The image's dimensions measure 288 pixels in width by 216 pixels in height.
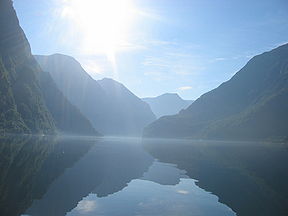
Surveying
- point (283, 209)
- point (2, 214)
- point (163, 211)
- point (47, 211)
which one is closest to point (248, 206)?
point (283, 209)

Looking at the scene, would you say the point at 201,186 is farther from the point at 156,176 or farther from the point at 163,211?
the point at 163,211

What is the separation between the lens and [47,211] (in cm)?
2583

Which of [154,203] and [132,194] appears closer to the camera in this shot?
[154,203]

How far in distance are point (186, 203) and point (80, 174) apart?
68.9 ft

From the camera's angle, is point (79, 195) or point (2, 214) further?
point (79, 195)

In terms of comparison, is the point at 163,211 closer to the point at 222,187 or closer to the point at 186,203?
the point at 186,203

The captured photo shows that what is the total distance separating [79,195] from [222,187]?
69.2ft

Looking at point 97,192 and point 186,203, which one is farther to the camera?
point 97,192

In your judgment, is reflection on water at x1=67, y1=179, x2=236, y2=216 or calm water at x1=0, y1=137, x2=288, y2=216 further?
reflection on water at x1=67, y1=179, x2=236, y2=216


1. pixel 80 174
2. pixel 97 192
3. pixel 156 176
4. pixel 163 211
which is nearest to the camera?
pixel 163 211

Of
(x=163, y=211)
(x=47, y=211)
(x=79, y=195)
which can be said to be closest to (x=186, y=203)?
(x=163, y=211)

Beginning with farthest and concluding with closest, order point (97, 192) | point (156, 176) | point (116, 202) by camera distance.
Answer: point (156, 176)
point (97, 192)
point (116, 202)

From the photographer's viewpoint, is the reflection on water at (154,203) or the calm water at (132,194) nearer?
the calm water at (132,194)

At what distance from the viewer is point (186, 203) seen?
32.9 m
